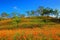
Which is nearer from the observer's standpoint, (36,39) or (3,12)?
(36,39)

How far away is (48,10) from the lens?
87812mm

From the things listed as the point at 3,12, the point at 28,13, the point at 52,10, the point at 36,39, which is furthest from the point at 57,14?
the point at 36,39

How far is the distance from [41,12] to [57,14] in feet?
30.8

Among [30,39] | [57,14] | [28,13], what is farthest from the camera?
[28,13]

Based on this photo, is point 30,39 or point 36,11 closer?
point 30,39

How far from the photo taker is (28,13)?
9250 cm

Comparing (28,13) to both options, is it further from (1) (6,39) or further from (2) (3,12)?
(1) (6,39)

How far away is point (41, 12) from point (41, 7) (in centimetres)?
294

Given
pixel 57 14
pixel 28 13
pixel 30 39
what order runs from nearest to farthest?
pixel 30 39
pixel 57 14
pixel 28 13

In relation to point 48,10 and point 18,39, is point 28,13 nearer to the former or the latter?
point 48,10

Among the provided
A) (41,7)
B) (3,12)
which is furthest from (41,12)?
(3,12)

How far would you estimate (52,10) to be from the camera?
87.8m

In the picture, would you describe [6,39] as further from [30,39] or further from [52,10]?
[52,10]

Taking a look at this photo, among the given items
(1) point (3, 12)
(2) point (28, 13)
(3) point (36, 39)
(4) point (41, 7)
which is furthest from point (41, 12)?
(3) point (36, 39)
